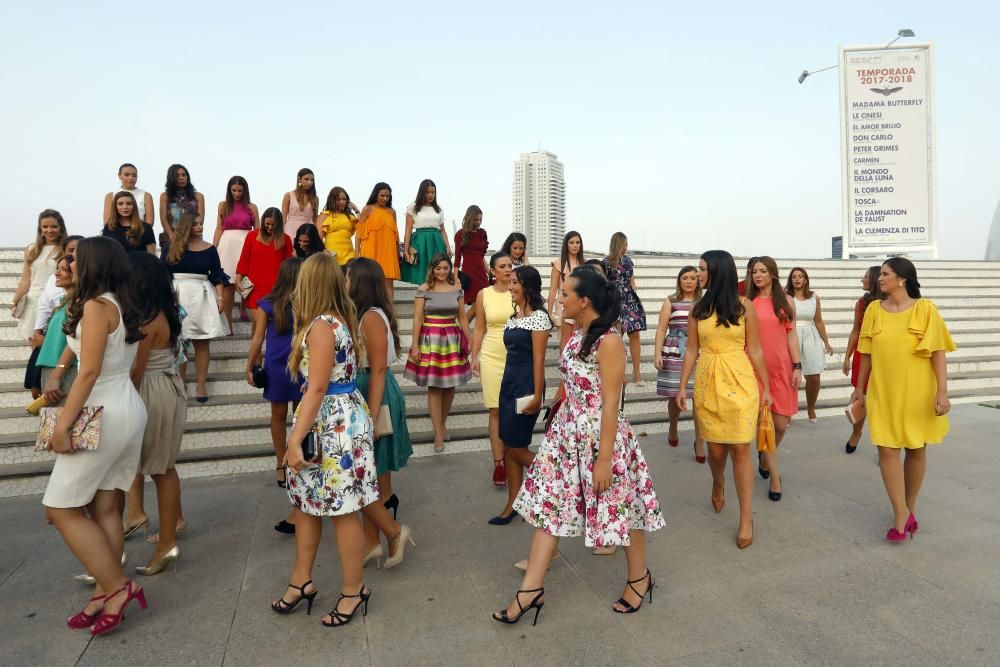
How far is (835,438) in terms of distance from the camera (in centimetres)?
661

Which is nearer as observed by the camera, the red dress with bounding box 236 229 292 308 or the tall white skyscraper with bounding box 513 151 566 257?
the red dress with bounding box 236 229 292 308

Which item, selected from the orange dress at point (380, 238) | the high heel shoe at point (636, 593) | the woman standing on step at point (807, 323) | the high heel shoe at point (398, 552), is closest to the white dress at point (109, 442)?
the high heel shoe at point (398, 552)

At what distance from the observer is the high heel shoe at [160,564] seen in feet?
11.6

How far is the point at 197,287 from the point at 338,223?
1944 millimetres

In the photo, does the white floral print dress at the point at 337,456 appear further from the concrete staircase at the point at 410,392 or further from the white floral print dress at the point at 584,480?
the concrete staircase at the point at 410,392

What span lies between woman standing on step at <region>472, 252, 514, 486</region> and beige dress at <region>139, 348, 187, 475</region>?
2.34 m

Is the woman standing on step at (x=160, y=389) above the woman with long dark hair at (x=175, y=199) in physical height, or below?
below

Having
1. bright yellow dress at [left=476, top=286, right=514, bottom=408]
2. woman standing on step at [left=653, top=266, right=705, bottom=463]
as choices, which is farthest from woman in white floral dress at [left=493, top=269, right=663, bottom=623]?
woman standing on step at [left=653, top=266, right=705, bottom=463]

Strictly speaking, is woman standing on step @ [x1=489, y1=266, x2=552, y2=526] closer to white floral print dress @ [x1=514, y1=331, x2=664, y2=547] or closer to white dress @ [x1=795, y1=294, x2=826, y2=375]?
white floral print dress @ [x1=514, y1=331, x2=664, y2=547]

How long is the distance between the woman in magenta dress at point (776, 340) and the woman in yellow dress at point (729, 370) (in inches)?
50.0

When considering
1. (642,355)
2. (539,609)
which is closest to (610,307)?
(539,609)

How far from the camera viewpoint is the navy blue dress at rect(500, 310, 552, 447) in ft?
12.8

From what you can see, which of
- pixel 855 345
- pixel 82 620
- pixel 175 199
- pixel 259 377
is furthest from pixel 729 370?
pixel 175 199

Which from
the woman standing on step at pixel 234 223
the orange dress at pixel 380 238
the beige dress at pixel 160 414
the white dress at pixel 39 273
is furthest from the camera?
the orange dress at pixel 380 238
